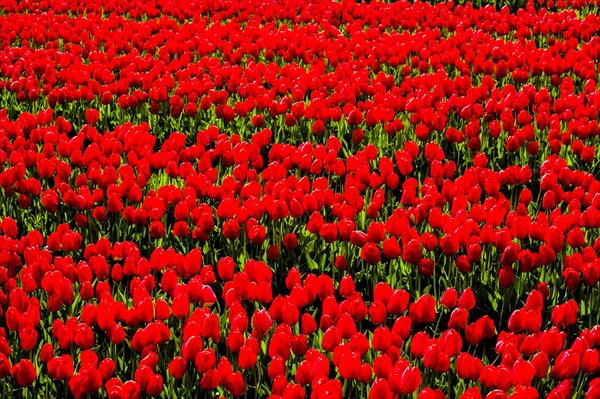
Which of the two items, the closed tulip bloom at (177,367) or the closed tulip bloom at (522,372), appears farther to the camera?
the closed tulip bloom at (177,367)

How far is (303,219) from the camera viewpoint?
4520mm

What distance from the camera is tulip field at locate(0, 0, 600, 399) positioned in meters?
2.93

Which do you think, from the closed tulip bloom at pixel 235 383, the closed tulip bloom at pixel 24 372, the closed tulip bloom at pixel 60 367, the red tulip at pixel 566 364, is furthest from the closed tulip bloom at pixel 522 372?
the closed tulip bloom at pixel 24 372

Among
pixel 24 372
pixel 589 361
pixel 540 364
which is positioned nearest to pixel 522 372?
pixel 540 364

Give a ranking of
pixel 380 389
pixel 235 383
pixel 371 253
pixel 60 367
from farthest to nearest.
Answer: pixel 371 253 → pixel 60 367 → pixel 235 383 → pixel 380 389

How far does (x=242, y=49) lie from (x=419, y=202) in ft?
12.2

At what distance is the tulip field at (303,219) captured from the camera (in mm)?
2934

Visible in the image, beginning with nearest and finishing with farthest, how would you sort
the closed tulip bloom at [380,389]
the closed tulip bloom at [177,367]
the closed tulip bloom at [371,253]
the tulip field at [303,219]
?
the closed tulip bloom at [380,389]
the closed tulip bloom at [177,367]
the tulip field at [303,219]
the closed tulip bloom at [371,253]

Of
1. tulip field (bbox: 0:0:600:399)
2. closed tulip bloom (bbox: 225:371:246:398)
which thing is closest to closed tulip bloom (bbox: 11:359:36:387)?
tulip field (bbox: 0:0:600:399)

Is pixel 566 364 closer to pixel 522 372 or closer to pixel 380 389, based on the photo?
pixel 522 372

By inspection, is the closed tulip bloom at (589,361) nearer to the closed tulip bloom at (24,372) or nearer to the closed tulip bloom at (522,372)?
the closed tulip bloom at (522,372)

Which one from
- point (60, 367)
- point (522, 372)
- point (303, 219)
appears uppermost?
point (522, 372)

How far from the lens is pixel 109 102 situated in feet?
20.4

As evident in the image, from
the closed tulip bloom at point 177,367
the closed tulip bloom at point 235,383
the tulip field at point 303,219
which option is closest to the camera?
the closed tulip bloom at point 235,383
